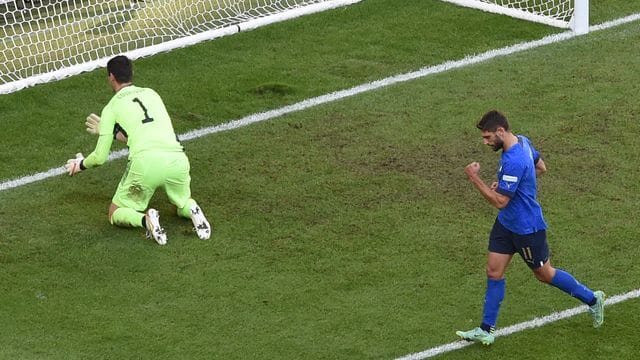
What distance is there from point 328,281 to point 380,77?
4.65 meters

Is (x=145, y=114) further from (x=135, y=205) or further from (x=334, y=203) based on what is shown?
(x=334, y=203)

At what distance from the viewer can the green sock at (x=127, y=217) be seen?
11.4m

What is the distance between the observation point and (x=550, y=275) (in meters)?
9.57

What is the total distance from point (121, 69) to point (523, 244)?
4.13 metres

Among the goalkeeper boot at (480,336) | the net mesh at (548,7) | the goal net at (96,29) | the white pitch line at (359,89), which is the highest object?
the goal net at (96,29)

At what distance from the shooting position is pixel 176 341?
9766 mm

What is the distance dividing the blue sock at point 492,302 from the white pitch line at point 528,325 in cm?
24

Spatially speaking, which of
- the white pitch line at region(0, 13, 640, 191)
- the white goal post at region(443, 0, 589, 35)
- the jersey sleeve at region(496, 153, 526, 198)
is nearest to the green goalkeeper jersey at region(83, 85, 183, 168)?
the white pitch line at region(0, 13, 640, 191)

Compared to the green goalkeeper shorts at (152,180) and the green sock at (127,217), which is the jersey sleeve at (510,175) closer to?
the green goalkeeper shorts at (152,180)

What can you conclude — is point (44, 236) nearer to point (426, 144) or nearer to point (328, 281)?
point (328, 281)

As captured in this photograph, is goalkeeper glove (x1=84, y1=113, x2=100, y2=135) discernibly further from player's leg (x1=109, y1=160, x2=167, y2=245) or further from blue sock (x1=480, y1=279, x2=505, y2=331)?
blue sock (x1=480, y1=279, x2=505, y2=331)

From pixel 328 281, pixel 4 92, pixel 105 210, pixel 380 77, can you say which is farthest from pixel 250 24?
pixel 328 281

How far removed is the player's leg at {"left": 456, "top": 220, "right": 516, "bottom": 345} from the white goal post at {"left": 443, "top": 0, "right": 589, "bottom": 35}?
6.70 metres

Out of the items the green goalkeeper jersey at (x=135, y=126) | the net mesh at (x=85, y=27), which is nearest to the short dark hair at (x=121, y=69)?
the green goalkeeper jersey at (x=135, y=126)
